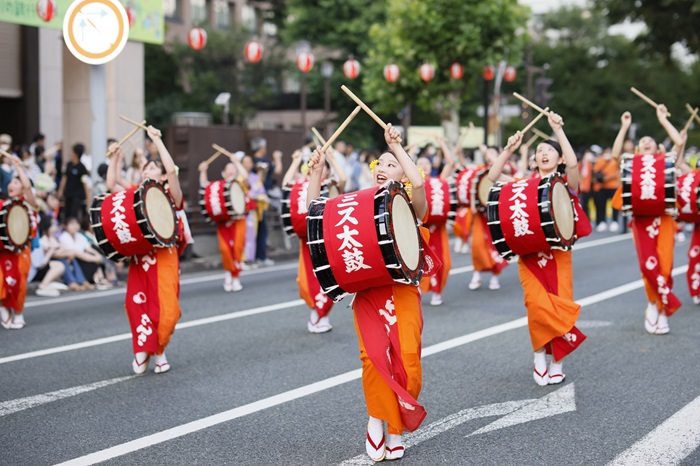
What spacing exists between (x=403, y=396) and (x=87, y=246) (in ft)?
30.1

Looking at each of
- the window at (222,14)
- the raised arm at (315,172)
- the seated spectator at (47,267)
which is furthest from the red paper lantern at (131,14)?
the window at (222,14)

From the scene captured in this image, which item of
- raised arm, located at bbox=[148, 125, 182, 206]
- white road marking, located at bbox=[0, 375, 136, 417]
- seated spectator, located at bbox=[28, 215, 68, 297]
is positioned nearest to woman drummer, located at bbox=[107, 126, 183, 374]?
raised arm, located at bbox=[148, 125, 182, 206]

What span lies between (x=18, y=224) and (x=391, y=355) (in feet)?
19.5

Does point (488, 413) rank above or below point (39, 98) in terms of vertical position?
below

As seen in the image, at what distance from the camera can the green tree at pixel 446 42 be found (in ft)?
92.6

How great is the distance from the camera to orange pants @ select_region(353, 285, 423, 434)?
5230mm

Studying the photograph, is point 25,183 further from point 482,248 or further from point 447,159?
point 482,248

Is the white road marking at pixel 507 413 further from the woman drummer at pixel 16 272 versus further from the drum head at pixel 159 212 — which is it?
the woman drummer at pixel 16 272

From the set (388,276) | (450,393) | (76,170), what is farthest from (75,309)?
(388,276)

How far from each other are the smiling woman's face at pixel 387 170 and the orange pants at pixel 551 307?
1.98 m

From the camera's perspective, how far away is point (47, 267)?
1295cm

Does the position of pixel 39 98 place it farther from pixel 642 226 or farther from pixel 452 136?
pixel 642 226

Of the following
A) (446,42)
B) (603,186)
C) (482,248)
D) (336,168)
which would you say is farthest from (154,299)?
(446,42)

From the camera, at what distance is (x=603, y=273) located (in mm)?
14312
